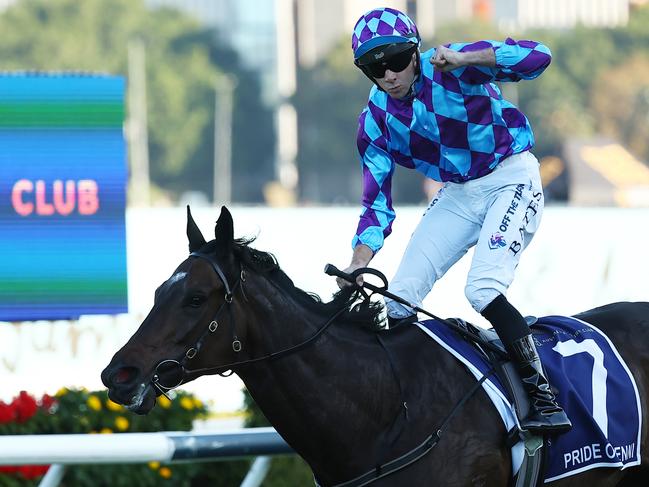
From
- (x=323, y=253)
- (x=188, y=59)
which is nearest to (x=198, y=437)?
(x=323, y=253)

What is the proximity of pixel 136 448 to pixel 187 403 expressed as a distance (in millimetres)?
1579

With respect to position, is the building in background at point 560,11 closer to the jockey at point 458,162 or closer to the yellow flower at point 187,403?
the yellow flower at point 187,403

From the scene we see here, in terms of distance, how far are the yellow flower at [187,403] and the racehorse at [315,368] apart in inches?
87.6

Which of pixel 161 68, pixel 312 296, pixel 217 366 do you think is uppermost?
pixel 312 296

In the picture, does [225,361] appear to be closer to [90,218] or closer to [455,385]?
[455,385]

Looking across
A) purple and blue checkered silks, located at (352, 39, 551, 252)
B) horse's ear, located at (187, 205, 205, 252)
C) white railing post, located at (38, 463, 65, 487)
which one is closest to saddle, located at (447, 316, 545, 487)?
purple and blue checkered silks, located at (352, 39, 551, 252)

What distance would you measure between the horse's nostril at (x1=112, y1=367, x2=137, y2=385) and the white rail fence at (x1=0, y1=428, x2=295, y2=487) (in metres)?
0.94

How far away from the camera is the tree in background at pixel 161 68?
218 ft

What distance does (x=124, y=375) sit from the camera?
336 centimetres

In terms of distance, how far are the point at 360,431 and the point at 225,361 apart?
0.46m

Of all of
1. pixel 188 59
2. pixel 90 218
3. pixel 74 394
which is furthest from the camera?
pixel 188 59

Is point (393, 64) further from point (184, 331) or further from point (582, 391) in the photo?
point (582, 391)

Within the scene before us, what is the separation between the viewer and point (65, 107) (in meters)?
6.62

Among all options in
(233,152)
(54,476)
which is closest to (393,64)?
(54,476)
